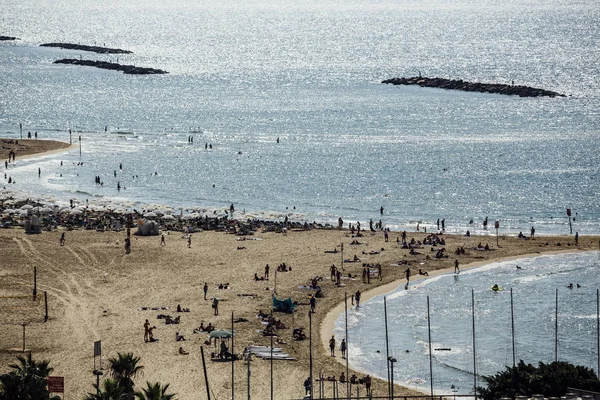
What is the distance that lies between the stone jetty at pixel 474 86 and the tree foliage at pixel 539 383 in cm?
11036

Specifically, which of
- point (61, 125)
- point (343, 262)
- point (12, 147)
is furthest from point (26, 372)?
point (61, 125)

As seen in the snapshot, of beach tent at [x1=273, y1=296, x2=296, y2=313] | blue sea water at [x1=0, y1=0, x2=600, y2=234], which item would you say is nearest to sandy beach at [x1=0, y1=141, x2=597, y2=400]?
beach tent at [x1=273, y1=296, x2=296, y2=313]

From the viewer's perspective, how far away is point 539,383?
37.2m

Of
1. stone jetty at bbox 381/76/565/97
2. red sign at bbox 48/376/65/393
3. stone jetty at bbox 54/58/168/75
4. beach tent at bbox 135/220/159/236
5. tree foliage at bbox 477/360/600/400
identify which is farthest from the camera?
stone jetty at bbox 54/58/168/75

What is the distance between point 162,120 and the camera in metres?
128

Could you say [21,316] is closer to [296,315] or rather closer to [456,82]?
[296,315]

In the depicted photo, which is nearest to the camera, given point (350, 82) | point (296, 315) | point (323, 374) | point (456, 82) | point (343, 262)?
point (323, 374)

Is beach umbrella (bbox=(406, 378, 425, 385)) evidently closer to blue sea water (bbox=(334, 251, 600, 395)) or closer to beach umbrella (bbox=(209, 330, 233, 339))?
blue sea water (bbox=(334, 251, 600, 395))

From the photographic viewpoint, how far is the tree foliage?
37.1 meters

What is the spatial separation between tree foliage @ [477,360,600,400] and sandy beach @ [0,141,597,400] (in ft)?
16.4

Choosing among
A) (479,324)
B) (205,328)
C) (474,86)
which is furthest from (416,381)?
(474,86)

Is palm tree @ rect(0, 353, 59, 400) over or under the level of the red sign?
over

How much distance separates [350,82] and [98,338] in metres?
128

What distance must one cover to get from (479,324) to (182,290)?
14780mm
